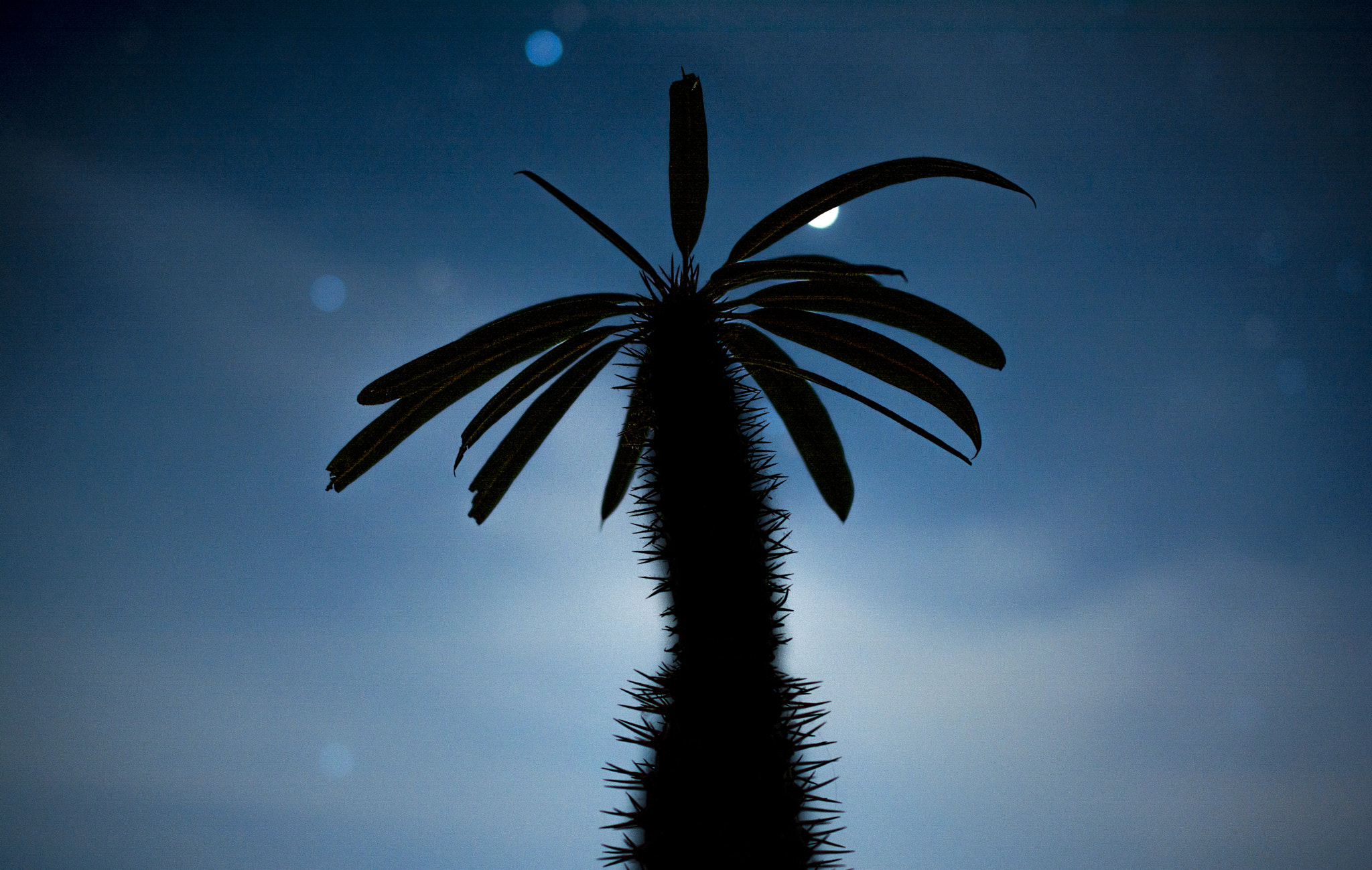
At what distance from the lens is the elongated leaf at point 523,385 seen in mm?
2189

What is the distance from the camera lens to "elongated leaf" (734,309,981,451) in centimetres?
207

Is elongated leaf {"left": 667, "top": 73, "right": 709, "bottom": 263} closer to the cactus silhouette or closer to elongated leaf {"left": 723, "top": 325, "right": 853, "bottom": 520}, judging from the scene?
the cactus silhouette

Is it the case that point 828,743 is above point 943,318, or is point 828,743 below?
below

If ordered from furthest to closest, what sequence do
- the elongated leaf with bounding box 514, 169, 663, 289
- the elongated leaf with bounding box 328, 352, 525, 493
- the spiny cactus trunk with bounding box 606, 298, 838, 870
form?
the elongated leaf with bounding box 328, 352, 525, 493 < the elongated leaf with bounding box 514, 169, 663, 289 < the spiny cactus trunk with bounding box 606, 298, 838, 870

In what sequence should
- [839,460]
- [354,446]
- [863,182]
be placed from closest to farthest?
[863,182], [354,446], [839,460]

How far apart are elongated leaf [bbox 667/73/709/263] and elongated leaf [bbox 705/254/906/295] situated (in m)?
0.17

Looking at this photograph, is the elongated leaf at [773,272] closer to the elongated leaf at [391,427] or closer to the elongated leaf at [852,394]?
the elongated leaf at [852,394]

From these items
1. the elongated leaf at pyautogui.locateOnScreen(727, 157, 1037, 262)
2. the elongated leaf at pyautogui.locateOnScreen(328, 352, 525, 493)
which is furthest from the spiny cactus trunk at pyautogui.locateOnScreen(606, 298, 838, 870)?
the elongated leaf at pyautogui.locateOnScreen(328, 352, 525, 493)

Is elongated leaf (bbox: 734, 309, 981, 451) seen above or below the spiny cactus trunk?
above

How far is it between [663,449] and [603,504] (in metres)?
1.47

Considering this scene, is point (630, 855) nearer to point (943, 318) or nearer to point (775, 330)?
point (775, 330)

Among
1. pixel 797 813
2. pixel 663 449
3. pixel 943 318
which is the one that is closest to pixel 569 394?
pixel 663 449

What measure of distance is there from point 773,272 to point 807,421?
85cm

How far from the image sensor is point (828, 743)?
1549mm
